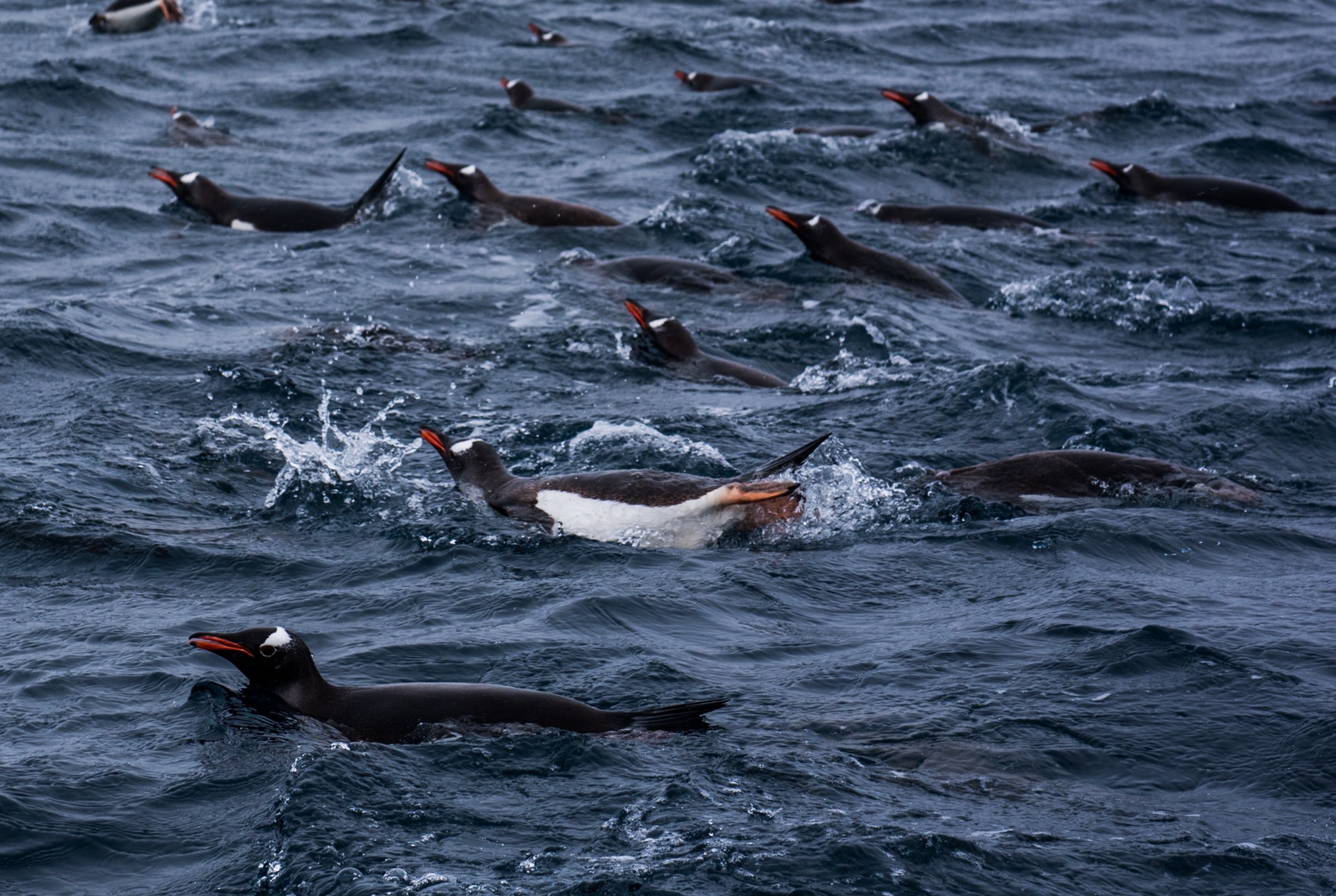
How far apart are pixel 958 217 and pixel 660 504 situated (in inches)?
308

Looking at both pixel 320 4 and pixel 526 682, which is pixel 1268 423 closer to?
pixel 526 682

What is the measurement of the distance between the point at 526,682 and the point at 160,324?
21.6ft

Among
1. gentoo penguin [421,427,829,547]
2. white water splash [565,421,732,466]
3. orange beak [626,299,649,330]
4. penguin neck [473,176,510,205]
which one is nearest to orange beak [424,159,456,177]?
penguin neck [473,176,510,205]

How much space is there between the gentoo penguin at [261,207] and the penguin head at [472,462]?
5.91 m

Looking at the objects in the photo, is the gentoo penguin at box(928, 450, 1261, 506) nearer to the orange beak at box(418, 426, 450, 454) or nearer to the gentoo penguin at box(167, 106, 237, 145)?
the orange beak at box(418, 426, 450, 454)

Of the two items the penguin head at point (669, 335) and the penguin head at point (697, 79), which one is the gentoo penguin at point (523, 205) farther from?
the penguin head at point (697, 79)

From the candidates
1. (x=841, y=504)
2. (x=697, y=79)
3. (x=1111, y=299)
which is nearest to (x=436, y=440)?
(x=841, y=504)

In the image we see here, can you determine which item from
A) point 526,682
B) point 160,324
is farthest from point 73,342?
point 526,682

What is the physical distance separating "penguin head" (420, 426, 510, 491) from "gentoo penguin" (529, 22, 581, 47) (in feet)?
50.5

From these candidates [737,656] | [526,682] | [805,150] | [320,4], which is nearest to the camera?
[526,682]

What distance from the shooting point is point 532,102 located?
19516 mm

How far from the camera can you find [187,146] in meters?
17.7

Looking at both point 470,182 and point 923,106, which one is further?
point 923,106

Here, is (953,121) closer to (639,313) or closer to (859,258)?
(859,258)
